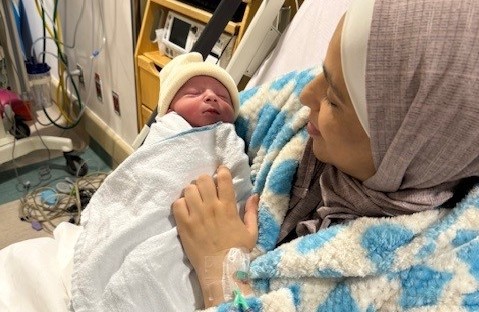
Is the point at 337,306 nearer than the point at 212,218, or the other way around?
the point at 337,306

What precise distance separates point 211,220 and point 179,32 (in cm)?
102

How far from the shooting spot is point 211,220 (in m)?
0.79

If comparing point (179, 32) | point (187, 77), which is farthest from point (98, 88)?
point (187, 77)

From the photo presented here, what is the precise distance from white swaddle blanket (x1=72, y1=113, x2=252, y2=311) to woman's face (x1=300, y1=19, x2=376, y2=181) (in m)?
0.23

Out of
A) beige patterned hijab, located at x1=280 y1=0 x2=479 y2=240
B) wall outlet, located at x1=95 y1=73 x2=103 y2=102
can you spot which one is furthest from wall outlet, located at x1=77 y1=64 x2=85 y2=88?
beige patterned hijab, located at x1=280 y1=0 x2=479 y2=240

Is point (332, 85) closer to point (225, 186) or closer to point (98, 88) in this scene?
point (225, 186)

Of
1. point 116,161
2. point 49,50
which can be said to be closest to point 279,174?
point 116,161

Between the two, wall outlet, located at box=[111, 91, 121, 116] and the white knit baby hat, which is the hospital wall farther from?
the white knit baby hat

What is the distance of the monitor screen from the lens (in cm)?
158

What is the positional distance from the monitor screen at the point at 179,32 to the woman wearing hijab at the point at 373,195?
910 mm

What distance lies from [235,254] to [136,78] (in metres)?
1.36

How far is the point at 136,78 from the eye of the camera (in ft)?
6.29

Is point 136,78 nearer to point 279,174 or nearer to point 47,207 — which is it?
point 47,207

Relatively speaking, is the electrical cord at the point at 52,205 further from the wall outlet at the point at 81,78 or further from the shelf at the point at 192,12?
the shelf at the point at 192,12
